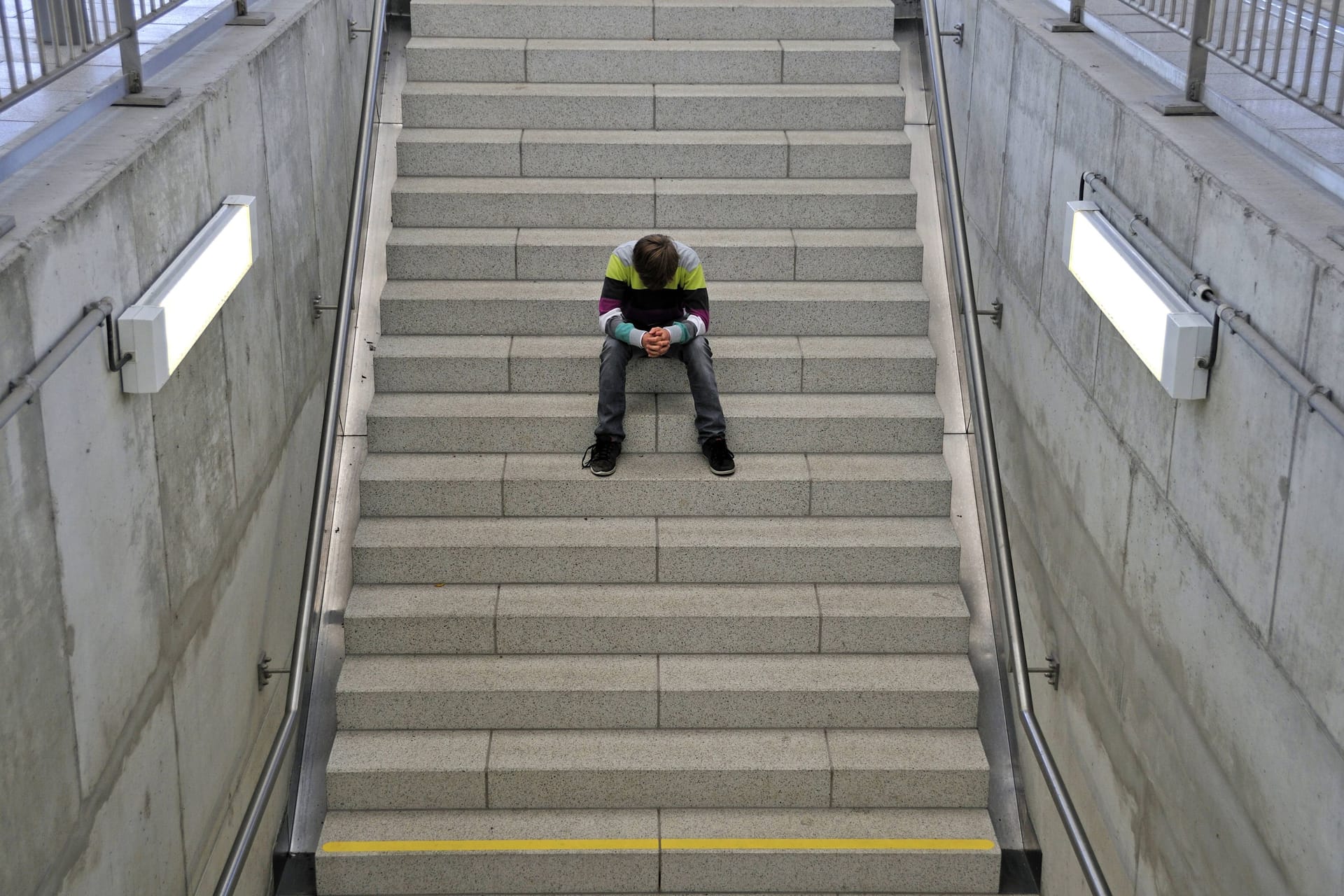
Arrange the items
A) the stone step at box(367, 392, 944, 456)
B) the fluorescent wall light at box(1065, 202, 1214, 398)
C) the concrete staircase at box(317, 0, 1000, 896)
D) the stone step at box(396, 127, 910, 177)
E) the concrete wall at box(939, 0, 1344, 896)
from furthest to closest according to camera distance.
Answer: the stone step at box(396, 127, 910, 177) < the stone step at box(367, 392, 944, 456) < the concrete staircase at box(317, 0, 1000, 896) < the fluorescent wall light at box(1065, 202, 1214, 398) < the concrete wall at box(939, 0, 1344, 896)

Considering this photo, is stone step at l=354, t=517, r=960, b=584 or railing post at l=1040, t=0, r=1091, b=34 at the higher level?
railing post at l=1040, t=0, r=1091, b=34

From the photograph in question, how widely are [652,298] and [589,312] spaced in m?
0.52

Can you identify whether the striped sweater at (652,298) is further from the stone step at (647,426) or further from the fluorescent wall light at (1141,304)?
the fluorescent wall light at (1141,304)

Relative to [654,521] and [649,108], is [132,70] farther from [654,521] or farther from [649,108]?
[649,108]

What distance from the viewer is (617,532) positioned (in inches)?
225

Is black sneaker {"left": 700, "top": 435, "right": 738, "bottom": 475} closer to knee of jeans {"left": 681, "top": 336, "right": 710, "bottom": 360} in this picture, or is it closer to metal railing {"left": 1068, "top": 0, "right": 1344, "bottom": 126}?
knee of jeans {"left": 681, "top": 336, "right": 710, "bottom": 360}

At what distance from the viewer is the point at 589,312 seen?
6.30 metres

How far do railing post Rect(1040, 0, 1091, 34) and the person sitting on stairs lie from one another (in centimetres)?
165

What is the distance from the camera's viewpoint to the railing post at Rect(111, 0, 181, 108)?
3959mm

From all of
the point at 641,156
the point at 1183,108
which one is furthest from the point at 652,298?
the point at 1183,108

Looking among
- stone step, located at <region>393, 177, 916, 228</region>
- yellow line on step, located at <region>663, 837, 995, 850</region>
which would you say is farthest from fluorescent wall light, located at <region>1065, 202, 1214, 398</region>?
stone step, located at <region>393, 177, 916, 228</region>

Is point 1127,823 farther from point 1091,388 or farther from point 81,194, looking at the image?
point 81,194

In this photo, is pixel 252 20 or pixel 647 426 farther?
pixel 647 426

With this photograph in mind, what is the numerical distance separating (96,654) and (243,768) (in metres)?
1.47
